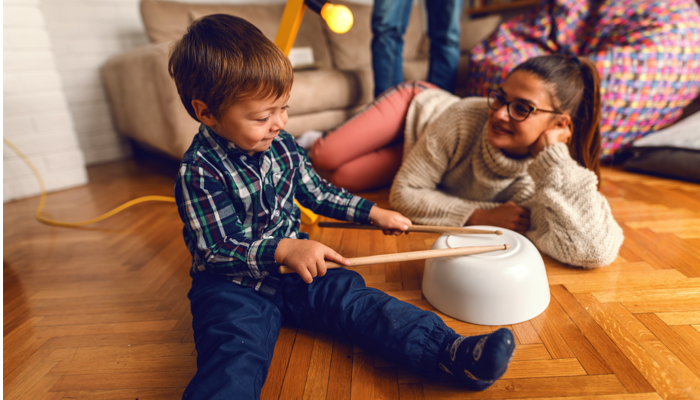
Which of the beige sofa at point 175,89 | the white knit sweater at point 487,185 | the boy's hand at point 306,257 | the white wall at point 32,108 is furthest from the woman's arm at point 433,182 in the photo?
the white wall at point 32,108

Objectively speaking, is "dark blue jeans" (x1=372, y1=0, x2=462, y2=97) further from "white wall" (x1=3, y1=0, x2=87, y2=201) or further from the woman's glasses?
"white wall" (x1=3, y1=0, x2=87, y2=201)

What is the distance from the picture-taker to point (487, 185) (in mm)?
1095

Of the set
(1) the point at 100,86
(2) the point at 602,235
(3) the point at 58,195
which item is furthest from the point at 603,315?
(1) the point at 100,86

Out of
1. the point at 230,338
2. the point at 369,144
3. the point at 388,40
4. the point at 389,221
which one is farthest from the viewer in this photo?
the point at 388,40

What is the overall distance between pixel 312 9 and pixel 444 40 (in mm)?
1073

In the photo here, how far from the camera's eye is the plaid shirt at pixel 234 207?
0.65 metres

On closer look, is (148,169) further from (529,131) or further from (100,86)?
(529,131)

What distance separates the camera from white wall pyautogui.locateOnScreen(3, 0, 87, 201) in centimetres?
163

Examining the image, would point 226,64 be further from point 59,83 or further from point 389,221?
point 59,83

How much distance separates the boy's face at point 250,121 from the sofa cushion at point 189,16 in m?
1.35

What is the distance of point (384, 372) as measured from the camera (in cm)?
63

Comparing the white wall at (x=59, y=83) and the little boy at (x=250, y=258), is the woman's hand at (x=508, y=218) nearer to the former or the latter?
the little boy at (x=250, y=258)

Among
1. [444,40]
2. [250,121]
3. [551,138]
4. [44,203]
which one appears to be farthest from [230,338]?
[444,40]

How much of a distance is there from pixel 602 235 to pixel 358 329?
0.58 meters
